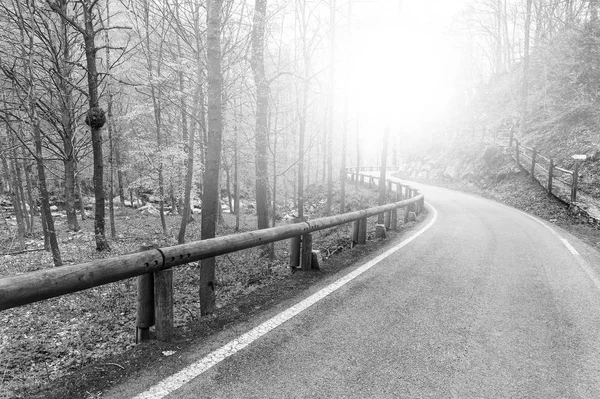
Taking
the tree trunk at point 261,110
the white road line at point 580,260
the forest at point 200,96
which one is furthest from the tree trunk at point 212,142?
the white road line at point 580,260

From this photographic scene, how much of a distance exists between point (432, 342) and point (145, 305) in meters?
2.83

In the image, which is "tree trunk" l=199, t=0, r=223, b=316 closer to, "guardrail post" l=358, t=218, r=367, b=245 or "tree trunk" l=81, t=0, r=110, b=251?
"guardrail post" l=358, t=218, r=367, b=245

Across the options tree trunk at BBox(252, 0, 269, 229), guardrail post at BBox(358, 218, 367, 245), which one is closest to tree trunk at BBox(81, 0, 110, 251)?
tree trunk at BBox(252, 0, 269, 229)

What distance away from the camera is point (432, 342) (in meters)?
3.39

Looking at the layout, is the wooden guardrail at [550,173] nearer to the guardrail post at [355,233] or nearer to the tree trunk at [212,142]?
the guardrail post at [355,233]

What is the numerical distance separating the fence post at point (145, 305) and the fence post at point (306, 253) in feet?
9.10

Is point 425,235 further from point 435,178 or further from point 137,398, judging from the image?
point 435,178

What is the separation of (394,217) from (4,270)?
37.3 ft

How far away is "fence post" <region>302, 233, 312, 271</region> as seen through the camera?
5719 mm

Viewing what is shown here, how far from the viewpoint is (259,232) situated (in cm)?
477

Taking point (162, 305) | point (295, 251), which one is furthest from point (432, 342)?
point (295, 251)

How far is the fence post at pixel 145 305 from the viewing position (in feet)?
10.9

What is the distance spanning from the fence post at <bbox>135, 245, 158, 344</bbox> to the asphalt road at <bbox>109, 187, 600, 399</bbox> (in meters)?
0.85

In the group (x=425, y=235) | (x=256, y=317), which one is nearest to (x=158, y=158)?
(x=425, y=235)
